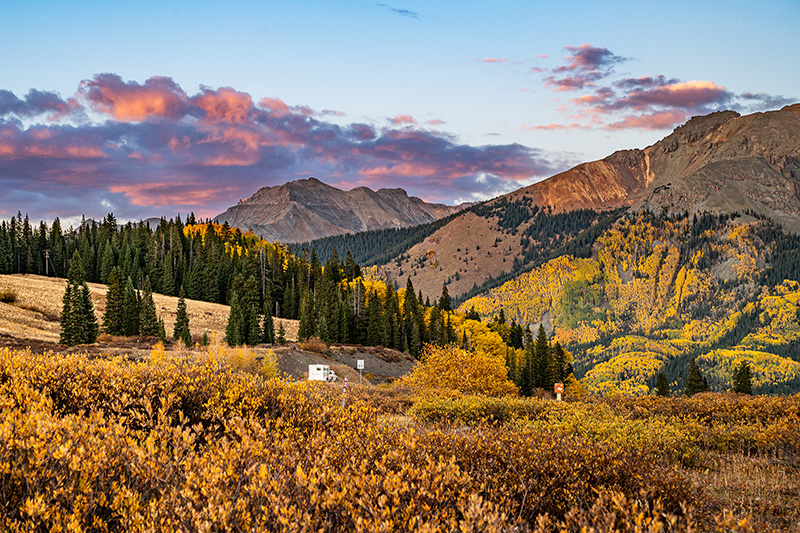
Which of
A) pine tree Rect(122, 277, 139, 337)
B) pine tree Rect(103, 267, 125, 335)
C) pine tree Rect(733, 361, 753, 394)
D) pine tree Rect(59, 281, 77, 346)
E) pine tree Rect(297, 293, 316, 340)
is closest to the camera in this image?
pine tree Rect(59, 281, 77, 346)

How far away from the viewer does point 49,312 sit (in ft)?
280

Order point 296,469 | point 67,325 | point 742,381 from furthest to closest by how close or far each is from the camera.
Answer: point 742,381 → point 67,325 → point 296,469

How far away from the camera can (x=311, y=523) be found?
4.48 meters

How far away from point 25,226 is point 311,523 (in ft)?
531

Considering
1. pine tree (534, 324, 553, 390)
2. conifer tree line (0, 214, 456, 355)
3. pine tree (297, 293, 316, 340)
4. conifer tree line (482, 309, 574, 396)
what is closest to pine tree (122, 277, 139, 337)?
conifer tree line (0, 214, 456, 355)

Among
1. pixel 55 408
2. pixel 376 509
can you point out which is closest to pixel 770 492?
pixel 376 509

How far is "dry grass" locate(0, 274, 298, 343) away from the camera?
70.9 metres

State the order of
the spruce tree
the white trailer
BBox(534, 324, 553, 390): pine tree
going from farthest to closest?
BBox(534, 324, 553, 390): pine tree
the spruce tree
the white trailer

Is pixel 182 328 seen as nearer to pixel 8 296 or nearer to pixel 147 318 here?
pixel 147 318

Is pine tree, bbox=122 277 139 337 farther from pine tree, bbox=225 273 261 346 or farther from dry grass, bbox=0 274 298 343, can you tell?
pine tree, bbox=225 273 261 346

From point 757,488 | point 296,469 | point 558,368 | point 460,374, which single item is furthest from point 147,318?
point 757,488

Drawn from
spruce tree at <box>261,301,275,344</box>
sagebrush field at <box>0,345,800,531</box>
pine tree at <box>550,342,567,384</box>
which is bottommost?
pine tree at <box>550,342,567,384</box>

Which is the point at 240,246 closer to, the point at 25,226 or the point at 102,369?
the point at 25,226

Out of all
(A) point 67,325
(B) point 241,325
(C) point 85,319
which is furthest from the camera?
(B) point 241,325
